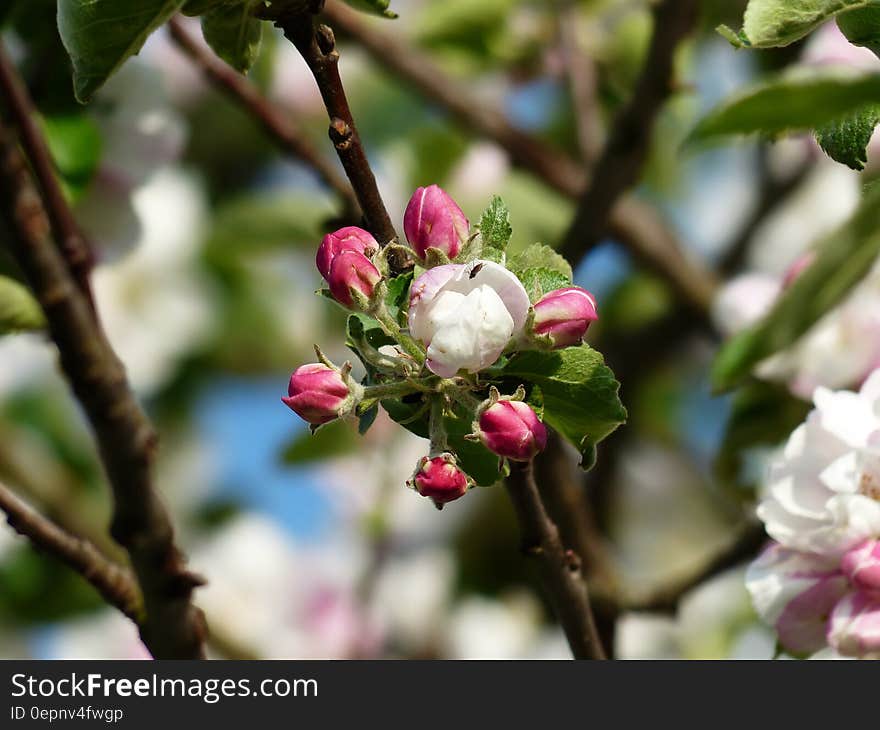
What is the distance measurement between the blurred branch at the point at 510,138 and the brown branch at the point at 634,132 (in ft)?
1.11

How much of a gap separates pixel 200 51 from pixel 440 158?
0.66 m

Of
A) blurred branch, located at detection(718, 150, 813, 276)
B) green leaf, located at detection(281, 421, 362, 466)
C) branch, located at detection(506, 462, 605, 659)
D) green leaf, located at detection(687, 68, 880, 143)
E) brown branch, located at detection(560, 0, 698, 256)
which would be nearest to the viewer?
green leaf, located at detection(687, 68, 880, 143)

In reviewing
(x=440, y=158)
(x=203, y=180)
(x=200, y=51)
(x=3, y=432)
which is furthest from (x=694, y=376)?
(x=200, y=51)

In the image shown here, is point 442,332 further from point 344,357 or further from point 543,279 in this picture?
point 344,357

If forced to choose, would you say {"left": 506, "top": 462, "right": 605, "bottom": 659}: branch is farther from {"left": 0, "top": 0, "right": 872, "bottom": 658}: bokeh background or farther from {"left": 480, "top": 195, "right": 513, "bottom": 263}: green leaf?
{"left": 0, "top": 0, "right": 872, "bottom": 658}: bokeh background

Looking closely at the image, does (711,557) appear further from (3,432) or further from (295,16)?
(3,432)

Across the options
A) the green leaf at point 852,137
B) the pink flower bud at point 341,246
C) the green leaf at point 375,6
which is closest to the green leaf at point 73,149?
the green leaf at point 375,6

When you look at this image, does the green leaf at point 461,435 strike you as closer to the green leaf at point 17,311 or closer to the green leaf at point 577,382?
the green leaf at point 577,382

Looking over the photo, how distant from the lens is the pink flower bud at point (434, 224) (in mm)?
664

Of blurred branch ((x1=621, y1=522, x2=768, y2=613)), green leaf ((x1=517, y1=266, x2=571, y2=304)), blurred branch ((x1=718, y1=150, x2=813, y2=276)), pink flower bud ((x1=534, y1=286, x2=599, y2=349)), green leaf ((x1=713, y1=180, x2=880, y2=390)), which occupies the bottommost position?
green leaf ((x1=713, y1=180, x2=880, y2=390))

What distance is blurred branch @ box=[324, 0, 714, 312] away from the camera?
168cm

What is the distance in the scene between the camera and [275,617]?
7.38 ft

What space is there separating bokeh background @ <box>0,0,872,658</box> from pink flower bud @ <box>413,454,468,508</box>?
2.52 ft

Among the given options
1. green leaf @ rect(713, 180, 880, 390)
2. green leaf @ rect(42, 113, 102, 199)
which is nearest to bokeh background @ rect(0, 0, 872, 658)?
green leaf @ rect(42, 113, 102, 199)
